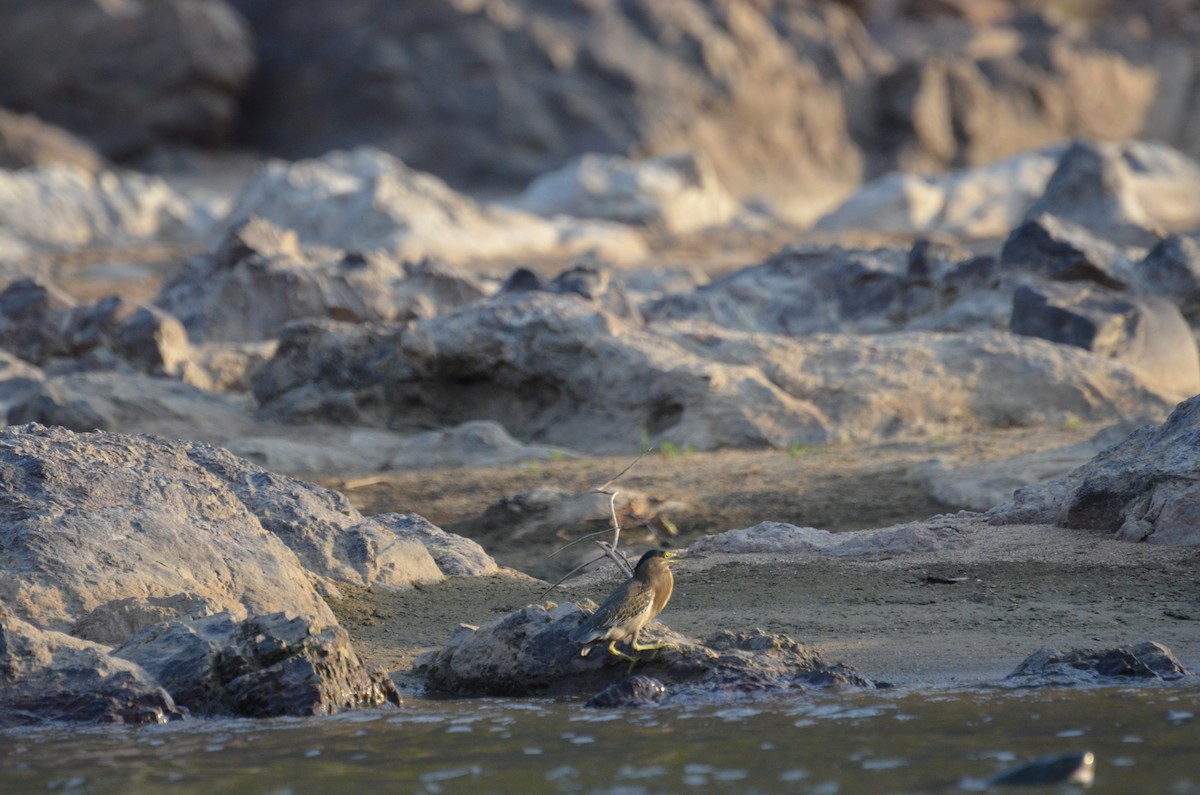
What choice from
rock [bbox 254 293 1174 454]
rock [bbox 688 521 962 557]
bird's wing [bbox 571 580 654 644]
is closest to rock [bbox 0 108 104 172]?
rock [bbox 254 293 1174 454]

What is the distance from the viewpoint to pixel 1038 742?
368cm

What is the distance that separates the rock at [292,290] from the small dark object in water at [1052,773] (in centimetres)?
981

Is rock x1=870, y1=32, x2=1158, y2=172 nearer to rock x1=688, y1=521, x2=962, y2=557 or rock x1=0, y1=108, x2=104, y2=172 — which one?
rock x1=0, y1=108, x2=104, y2=172

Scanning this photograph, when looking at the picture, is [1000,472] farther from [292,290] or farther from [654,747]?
[292,290]

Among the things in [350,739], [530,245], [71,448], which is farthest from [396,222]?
[350,739]

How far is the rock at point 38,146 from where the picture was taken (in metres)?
24.1

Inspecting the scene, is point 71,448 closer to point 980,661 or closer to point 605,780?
point 605,780

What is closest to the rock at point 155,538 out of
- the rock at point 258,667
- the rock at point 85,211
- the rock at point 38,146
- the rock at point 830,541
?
the rock at point 258,667

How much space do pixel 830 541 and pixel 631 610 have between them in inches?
85.7

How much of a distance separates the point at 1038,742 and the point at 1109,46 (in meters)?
32.0

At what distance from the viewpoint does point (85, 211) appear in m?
21.0

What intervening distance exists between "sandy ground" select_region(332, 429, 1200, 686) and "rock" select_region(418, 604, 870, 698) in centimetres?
27

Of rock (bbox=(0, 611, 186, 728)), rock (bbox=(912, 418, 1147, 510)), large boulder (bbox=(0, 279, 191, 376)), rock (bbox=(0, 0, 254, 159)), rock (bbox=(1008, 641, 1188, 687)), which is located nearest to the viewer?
rock (bbox=(0, 611, 186, 728))

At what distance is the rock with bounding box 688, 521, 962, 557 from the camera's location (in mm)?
6031
